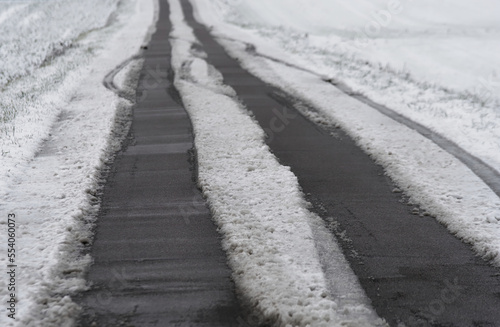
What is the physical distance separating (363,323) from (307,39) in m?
14.7

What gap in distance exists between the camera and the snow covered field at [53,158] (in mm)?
3211

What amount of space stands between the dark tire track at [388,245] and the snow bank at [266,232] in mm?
188

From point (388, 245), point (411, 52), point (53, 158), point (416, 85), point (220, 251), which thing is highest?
point (411, 52)

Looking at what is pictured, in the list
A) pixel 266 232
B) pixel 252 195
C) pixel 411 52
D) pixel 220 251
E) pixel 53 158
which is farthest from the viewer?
pixel 411 52

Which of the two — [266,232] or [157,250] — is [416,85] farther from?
[157,250]

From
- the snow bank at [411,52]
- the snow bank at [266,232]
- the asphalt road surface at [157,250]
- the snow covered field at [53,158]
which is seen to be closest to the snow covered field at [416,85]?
the snow bank at [411,52]

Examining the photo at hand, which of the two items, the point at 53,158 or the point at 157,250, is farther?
the point at 53,158

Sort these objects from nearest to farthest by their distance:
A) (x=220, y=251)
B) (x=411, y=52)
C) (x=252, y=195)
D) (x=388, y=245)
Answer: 1. (x=220, y=251)
2. (x=388, y=245)
3. (x=252, y=195)
4. (x=411, y=52)

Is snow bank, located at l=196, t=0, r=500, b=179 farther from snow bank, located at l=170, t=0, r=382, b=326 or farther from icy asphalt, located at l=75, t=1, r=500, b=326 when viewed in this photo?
snow bank, located at l=170, t=0, r=382, b=326

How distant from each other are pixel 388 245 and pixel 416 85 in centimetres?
684

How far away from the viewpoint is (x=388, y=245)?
12.5 ft

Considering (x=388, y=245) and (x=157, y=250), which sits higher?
(x=388, y=245)

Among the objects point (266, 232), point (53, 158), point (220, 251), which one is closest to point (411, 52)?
point (53, 158)

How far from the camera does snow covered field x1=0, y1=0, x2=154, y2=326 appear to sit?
321 centimetres
